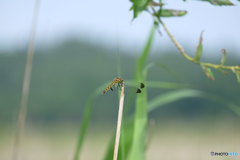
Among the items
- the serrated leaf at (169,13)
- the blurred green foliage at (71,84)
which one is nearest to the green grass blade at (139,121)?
the serrated leaf at (169,13)

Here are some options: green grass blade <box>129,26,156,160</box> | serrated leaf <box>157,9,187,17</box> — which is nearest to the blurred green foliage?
green grass blade <box>129,26,156,160</box>

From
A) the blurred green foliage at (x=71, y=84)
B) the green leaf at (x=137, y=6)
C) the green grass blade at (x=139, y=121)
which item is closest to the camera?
the green leaf at (x=137, y=6)

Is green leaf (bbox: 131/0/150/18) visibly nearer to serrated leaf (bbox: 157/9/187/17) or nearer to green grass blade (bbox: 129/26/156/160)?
serrated leaf (bbox: 157/9/187/17)

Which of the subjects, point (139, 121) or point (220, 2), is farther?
point (139, 121)

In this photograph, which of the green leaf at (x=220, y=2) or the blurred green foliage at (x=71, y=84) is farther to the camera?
the blurred green foliage at (x=71, y=84)

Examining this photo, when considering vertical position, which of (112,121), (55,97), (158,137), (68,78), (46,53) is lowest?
(158,137)

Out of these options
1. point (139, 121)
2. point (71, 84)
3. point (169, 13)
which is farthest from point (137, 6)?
point (71, 84)

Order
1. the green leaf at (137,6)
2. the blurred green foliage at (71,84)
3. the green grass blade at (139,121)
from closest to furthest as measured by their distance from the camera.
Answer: the green leaf at (137,6) → the green grass blade at (139,121) → the blurred green foliage at (71,84)

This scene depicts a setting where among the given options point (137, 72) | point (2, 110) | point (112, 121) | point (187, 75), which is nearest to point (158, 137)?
point (112, 121)

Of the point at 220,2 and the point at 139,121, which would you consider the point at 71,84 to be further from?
the point at 220,2

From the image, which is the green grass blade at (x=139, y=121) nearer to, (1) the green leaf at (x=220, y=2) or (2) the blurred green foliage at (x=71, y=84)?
(1) the green leaf at (x=220, y=2)

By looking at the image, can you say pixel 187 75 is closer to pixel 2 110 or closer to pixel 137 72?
pixel 2 110
